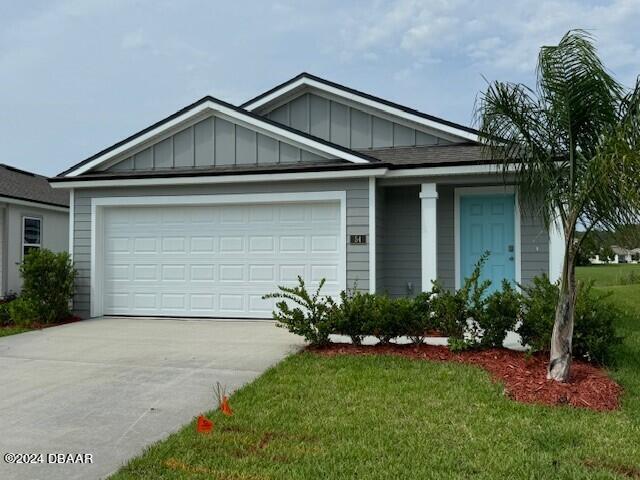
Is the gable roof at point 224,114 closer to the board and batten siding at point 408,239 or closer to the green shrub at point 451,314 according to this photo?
the board and batten siding at point 408,239

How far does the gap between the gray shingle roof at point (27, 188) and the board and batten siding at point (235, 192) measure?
3.87 meters

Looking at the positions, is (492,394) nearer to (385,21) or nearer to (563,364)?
(563,364)

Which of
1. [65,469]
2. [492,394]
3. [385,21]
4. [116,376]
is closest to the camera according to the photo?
[65,469]

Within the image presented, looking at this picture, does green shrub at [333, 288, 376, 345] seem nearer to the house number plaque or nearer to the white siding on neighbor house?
the house number plaque

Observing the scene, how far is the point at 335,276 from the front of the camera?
962 cm

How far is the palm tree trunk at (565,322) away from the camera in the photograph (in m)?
5.18

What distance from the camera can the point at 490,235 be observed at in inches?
391

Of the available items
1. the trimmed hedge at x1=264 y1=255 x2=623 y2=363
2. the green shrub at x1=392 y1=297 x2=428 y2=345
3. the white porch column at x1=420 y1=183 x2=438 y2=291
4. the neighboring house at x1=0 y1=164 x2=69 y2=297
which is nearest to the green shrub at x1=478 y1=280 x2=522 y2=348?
the trimmed hedge at x1=264 y1=255 x2=623 y2=363

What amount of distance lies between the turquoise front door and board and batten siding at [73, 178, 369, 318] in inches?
82.5

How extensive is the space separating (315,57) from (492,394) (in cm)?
1194

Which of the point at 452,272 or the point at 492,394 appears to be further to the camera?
the point at 452,272

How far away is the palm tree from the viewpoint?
4.85 m

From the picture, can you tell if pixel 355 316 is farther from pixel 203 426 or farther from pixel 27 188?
pixel 27 188

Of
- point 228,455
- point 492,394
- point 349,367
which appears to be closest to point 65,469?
point 228,455
